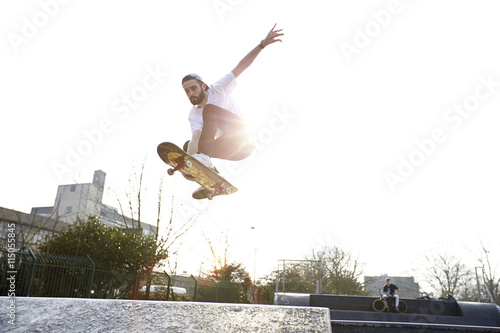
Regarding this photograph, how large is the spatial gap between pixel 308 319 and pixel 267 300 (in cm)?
1837

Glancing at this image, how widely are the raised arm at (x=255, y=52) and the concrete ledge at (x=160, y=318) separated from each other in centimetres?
343

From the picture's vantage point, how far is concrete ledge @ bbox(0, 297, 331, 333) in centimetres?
163

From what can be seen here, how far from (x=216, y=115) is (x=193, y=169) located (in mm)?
794

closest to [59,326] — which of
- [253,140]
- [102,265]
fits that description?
[253,140]

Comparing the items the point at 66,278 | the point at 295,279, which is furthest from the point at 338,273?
the point at 66,278

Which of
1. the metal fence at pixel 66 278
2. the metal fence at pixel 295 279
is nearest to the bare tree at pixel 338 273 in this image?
the metal fence at pixel 295 279

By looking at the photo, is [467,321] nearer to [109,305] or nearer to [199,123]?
[199,123]

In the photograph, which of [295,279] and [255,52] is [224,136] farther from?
[295,279]

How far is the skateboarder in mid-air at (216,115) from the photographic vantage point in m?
4.51

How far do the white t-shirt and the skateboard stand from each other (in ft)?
1.55

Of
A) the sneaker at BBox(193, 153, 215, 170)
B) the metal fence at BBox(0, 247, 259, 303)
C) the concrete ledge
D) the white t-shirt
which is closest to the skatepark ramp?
the sneaker at BBox(193, 153, 215, 170)

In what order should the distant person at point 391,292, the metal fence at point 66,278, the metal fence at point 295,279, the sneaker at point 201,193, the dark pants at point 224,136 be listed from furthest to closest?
the metal fence at point 295,279
the distant person at point 391,292
the metal fence at point 66,278
the sneaker at point 201,193
the dark pants at point 224,136

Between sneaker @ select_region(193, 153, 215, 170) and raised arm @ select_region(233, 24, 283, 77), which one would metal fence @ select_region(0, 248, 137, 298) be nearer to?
sneaker @ select_region(193, 153, 215, 170)

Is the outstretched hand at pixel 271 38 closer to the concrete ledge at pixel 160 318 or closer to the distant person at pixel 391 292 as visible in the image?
the concrete ledge at pixel 160 318
